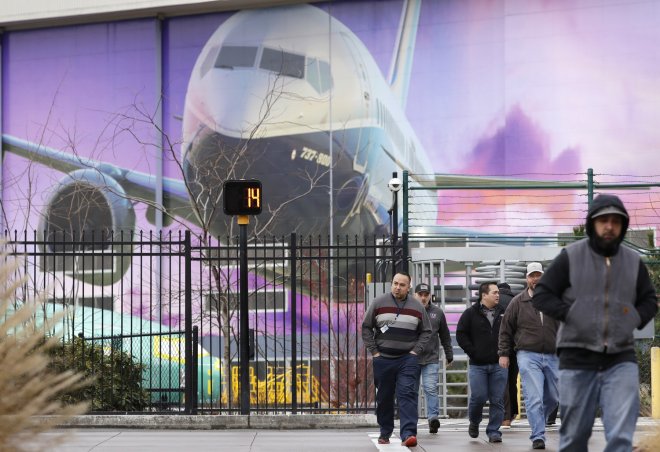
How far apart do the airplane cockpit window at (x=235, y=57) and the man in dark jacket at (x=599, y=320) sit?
31.7 metres

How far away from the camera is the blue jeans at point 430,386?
13805 millimetres

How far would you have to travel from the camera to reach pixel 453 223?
1435 inches

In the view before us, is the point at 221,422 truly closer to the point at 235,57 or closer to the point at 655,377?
the point at 655,377

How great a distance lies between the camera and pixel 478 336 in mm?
12797

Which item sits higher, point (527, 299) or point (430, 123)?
point (430, 123)

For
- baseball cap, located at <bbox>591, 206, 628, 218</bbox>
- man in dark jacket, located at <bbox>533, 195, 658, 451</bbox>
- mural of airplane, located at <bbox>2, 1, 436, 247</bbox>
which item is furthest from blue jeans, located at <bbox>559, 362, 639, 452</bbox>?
mural of airplane, located at <bbox>2, 1, 436, 247</bbox>

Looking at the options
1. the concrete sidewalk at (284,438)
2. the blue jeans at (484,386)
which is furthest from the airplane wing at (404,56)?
the blue jeans at (484,386)

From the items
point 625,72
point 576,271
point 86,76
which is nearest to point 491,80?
point 625,72

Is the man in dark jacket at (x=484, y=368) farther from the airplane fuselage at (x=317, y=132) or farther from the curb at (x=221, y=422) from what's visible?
the airplane fuselage at (x=317, y=132)

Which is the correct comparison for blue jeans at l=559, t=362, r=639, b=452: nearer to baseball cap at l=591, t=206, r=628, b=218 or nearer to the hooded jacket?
the hooded jacket

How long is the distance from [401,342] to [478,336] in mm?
1447

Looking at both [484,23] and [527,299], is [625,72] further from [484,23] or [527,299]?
[527,299]

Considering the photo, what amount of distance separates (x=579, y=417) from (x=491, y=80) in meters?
30.1

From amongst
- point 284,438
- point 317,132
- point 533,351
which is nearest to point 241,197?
point 284,438
